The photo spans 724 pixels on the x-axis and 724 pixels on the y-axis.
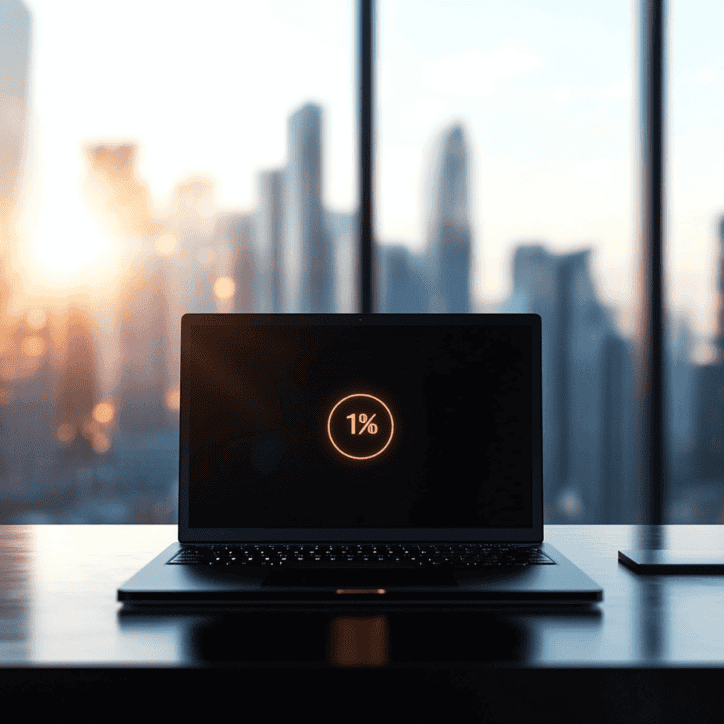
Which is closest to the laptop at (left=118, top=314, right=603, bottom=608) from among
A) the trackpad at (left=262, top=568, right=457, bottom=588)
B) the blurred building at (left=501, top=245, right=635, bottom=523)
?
the trackpad at (left=262, top=568, right=457, bottom=588)

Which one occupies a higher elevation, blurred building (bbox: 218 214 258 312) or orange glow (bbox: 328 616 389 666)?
blurred building (bbox: 218 214 258 312)

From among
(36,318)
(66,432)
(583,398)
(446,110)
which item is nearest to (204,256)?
A: (36,318)

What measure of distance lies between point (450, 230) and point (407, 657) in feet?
6.81

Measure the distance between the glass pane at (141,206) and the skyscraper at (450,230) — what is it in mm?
318

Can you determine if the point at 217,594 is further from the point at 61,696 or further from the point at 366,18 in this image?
the point at 366,18

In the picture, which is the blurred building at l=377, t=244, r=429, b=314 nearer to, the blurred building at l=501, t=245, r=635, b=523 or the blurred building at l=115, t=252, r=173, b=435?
the blurred building at l=501, t=245, r=635, b=523

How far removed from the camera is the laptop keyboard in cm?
78

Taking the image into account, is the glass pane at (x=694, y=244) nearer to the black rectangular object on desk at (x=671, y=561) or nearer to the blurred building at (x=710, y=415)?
the blurred building at (x=710, y=415)

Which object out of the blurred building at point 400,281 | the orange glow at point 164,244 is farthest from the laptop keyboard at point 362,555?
the orange glow at point 164,244

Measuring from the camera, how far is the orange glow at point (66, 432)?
246cm

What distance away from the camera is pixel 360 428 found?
925 mm

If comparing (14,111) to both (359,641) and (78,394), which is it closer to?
(78,394)

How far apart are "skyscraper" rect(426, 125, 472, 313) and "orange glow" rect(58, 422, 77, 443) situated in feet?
4.60

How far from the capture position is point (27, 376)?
246 centimetres
